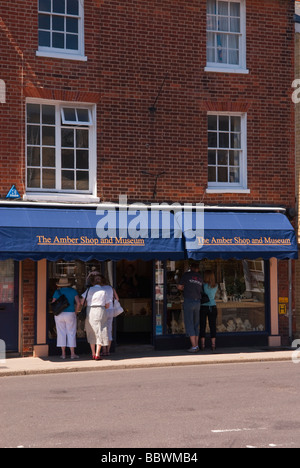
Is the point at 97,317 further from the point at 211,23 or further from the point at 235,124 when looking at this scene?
the point at 211,23

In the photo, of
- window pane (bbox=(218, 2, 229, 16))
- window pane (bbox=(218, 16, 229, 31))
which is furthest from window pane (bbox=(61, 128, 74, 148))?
window pane (bbox=(218, 2, 229, 16))

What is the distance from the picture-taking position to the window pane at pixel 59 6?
48.2ft

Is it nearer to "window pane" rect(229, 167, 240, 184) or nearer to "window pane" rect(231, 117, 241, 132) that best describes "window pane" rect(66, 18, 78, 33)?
"window pane" rect(231, 117, 241, 132)

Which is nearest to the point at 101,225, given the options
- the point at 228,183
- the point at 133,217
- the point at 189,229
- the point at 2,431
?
the point at 133,217

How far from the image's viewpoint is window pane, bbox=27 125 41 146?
570 inches

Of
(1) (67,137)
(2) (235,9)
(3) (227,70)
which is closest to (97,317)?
(1) (67,137)

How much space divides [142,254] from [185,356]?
240 cm

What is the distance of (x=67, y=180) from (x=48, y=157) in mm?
647

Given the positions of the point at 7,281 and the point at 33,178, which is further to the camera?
the point at 33,178

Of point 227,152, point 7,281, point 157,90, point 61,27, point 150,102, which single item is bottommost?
point 7,281

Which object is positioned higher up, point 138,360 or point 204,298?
point 204,298

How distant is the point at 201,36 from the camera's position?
1583 cm

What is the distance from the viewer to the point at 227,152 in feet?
52.9

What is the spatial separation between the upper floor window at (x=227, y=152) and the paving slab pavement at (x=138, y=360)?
392 centimetres
